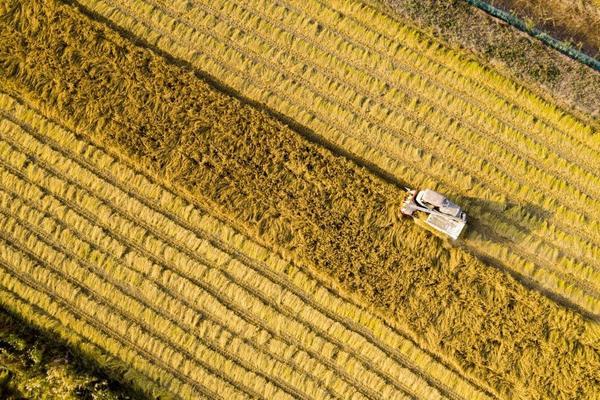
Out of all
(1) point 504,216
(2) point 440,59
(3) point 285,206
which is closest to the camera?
(3) point 285,206

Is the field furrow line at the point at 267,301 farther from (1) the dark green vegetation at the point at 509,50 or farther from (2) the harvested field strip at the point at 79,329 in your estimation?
(1) the dark green vegetation at the point at 509,50

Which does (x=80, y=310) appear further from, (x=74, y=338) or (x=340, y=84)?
(x=340, y=84)

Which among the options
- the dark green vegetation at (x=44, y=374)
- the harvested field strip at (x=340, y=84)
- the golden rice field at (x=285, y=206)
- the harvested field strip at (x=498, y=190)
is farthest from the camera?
the harvested field strip at (x=340, y=84)

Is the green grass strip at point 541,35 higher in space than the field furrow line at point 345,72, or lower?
higher

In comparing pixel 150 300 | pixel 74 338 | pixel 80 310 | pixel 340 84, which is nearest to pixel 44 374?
pixel 74 338

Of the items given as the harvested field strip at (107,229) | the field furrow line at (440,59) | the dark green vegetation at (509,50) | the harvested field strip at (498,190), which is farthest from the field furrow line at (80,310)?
the dark green vegetation at (509,50)

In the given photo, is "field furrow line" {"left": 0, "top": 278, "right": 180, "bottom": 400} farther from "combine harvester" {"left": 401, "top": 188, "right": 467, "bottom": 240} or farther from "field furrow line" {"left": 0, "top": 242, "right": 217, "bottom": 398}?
"combine harvester" {"left": 401, "top": 188, "right": 467, "bottom": 240}

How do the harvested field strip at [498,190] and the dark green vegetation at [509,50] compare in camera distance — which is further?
the dark green vegetation at [509,50]
